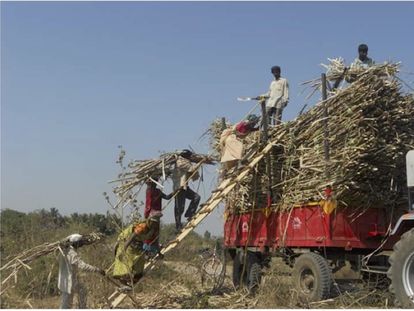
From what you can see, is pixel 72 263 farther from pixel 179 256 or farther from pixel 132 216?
pixel 179 256

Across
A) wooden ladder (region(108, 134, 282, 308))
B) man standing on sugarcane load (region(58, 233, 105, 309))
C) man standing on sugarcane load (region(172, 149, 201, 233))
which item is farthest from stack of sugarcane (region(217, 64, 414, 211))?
man standing on sugarcane load (region(58, 233, 105, 309))

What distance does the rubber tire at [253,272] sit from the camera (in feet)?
33.1

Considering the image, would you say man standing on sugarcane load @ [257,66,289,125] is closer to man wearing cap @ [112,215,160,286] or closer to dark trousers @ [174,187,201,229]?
dark trousers @ [174,187,201,229]

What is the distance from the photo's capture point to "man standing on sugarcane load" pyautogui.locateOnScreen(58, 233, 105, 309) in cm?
695

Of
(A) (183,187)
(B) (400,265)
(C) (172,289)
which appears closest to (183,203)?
(A) (183,187)

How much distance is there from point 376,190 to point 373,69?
1850 mm

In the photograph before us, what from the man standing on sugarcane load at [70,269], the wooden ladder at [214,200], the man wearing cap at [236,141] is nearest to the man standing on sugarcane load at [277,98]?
the man wearing cap at [236,141]

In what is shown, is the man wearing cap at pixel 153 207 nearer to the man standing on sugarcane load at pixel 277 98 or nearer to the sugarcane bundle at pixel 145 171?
the sugarcane bundle at pixel 145 171

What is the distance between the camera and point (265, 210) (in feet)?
31.7

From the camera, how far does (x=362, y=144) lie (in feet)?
25.3

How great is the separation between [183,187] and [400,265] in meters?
4.19

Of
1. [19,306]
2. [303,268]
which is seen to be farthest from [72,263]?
[303,268]

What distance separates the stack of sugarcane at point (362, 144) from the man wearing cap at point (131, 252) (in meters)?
2.60

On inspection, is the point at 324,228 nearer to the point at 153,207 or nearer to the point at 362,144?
the point at 362,144
